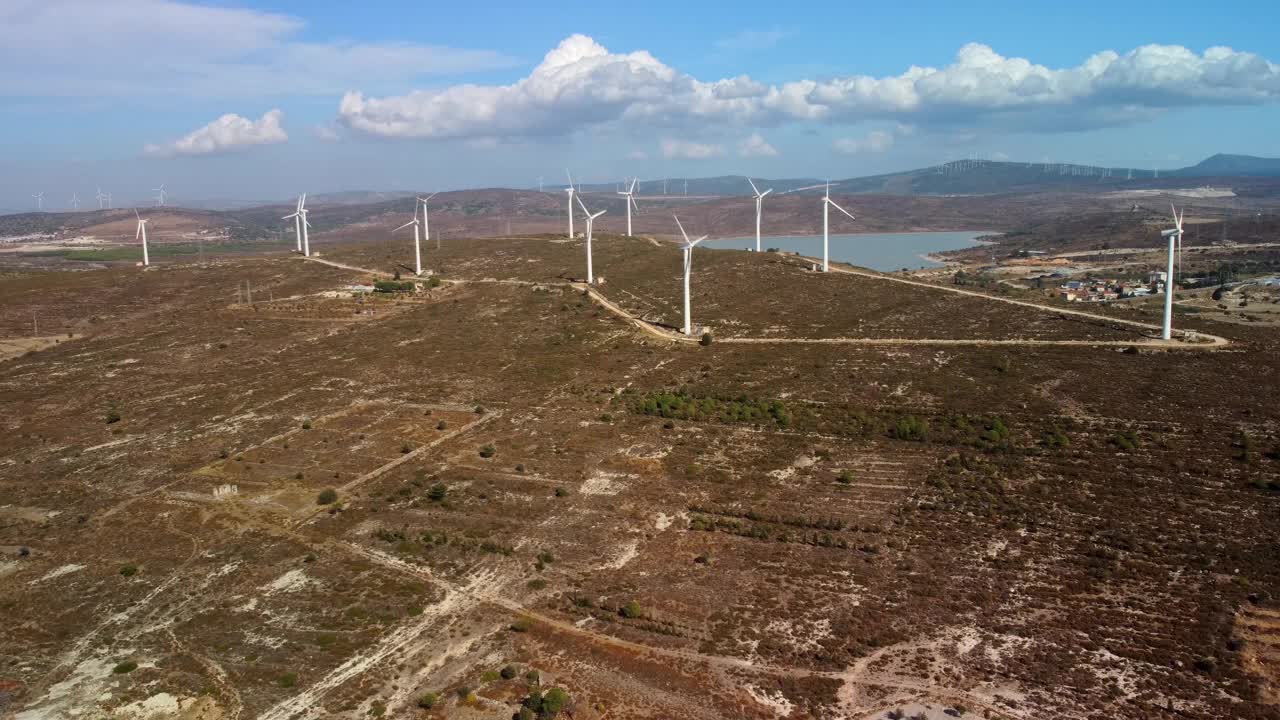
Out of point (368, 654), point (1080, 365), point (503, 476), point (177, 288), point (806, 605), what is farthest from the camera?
point (177, 288)

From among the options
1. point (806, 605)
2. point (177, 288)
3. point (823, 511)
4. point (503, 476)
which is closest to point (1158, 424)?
point (823, 511)

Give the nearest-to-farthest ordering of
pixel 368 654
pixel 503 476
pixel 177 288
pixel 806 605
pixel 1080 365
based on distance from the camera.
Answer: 1. pixel 368 654
2. pixel 806 605
3. pixel 503 476
4. pixel 1080 365
5. pixel 177 288

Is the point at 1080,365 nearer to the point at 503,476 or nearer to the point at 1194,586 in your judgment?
the point at 1194,586

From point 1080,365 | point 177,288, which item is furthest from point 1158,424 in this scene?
point 177,288

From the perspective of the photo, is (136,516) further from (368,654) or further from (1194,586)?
(1194,586)

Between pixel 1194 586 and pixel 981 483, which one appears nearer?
pixel 1194 586

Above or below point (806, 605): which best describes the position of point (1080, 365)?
above
